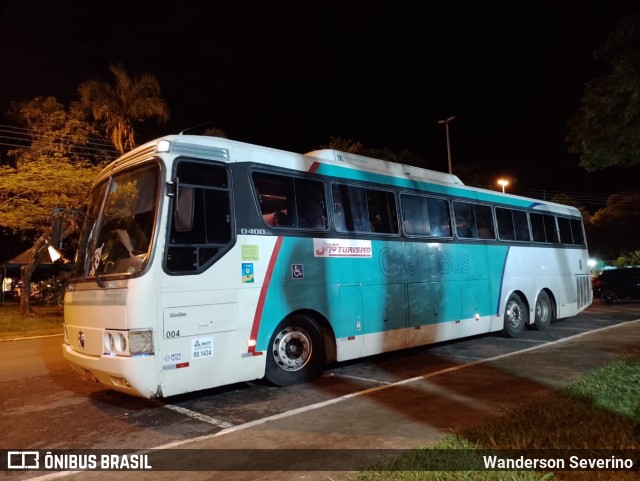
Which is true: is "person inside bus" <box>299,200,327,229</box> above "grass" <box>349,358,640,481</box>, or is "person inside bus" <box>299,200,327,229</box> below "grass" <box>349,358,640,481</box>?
above

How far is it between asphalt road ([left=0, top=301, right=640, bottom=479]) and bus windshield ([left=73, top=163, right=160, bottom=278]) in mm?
1748

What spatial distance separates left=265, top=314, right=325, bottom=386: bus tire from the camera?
272 inches

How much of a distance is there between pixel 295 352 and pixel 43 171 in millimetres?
14550

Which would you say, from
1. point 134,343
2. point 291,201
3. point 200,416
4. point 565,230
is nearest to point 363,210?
point 291,201

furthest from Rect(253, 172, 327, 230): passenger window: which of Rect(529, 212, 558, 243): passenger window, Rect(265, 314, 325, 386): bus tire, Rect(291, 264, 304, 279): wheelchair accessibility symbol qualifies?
Rect(529, 212, 558, 243): passenger window

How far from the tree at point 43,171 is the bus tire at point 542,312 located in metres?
15.3

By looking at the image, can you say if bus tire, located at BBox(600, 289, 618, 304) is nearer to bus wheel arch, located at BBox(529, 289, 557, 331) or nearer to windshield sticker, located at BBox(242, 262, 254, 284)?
bus wheel arch, located at BBox(529, 289, 557, 331)

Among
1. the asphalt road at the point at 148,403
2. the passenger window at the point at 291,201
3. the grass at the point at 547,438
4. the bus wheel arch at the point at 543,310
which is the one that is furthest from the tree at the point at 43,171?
the grass at the point at 547,438

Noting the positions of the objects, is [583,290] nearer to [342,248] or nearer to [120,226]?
[342,248]

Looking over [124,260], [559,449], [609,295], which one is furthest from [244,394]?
[609,295]

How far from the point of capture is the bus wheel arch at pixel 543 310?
12.5 metres

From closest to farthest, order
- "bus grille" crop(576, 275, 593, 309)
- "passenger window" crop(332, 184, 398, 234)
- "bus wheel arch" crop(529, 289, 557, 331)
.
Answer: "passenger window" crop(332, 184, 398, 234) → "bus wheel arch" crop(529, 289, 557, 331) → "bus grille" crop(576, 275, 593, 309)

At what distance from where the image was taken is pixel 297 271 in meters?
7.05

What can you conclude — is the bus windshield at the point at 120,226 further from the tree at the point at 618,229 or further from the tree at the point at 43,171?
the tree at the point at 618,229
